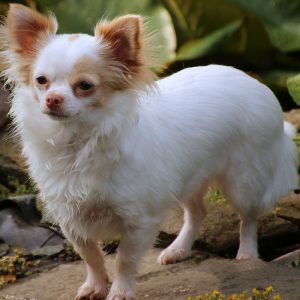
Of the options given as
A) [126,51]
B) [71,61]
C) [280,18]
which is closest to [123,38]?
[126,51]

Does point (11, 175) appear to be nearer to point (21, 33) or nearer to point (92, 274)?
point (92, 274)

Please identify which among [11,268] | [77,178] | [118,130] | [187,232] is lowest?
[187,232]

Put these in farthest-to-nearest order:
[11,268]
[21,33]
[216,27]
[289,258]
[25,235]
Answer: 1. [216,27]
2. [25,235]
3. [289,258]
4. [11,268]
5. [21,33]

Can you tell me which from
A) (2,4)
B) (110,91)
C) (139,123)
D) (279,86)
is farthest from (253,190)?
(2,4)

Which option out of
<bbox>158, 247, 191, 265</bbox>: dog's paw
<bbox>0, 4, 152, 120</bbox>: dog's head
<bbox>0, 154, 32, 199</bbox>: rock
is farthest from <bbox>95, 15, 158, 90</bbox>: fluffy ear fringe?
<bbox>0, 154, 32, 199</bbox>: rock

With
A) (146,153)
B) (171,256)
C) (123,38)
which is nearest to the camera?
(123,38)

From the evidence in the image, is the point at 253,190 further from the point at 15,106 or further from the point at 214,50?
the point at 214,50

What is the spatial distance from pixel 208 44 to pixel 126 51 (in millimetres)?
3228

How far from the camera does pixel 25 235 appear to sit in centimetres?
482

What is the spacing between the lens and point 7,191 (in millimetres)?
5441

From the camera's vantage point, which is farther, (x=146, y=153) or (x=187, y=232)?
(x=187, y=232)

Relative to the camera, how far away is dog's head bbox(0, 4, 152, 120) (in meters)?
3.23

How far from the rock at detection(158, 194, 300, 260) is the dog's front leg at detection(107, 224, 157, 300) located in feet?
3.13

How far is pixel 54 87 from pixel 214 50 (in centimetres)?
371
